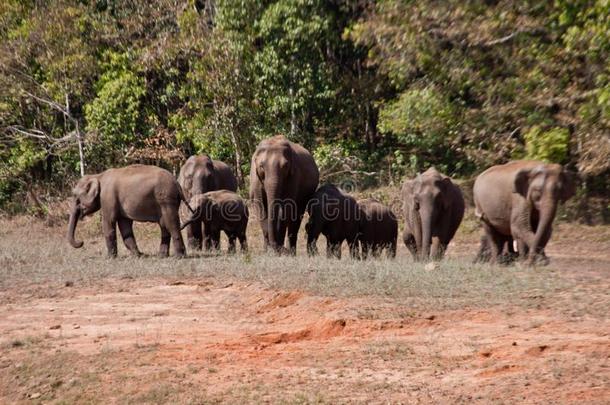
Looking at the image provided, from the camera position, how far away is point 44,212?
28.5 meters

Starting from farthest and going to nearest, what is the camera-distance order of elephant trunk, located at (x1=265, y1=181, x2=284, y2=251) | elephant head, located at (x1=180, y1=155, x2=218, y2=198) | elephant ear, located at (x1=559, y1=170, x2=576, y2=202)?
elephant head, located at (x1=180, y1=155, x2=218, y2=198)
elephant trunk, located at (x1=265, y1=181, x2=284, y2=251)
elephant ear, located at (x1=559, y1=170, x2=576, y2=202)

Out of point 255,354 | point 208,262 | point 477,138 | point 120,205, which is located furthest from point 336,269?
point 477,138

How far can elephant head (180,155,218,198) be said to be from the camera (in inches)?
810

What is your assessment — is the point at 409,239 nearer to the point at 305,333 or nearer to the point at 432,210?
the point at 432,210

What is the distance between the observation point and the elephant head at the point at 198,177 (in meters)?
20.6

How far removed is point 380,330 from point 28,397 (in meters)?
3.37

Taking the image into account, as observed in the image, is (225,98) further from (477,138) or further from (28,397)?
(28,397)

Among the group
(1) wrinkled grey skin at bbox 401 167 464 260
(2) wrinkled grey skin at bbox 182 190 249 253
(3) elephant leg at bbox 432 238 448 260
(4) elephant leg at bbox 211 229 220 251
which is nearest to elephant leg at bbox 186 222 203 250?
(4) elephant leg at bbox 211 229 220 251

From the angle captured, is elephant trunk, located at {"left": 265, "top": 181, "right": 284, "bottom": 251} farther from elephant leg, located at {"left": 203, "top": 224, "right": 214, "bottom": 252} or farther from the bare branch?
the bare branch

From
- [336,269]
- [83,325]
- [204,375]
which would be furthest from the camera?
[336,269]

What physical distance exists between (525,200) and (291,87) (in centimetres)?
1240

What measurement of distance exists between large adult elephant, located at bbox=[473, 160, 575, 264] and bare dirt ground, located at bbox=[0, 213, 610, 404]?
0.95 metres

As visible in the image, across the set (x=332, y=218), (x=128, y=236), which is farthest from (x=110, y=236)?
(x=332, y=218)

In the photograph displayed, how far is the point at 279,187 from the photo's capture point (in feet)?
58.2
